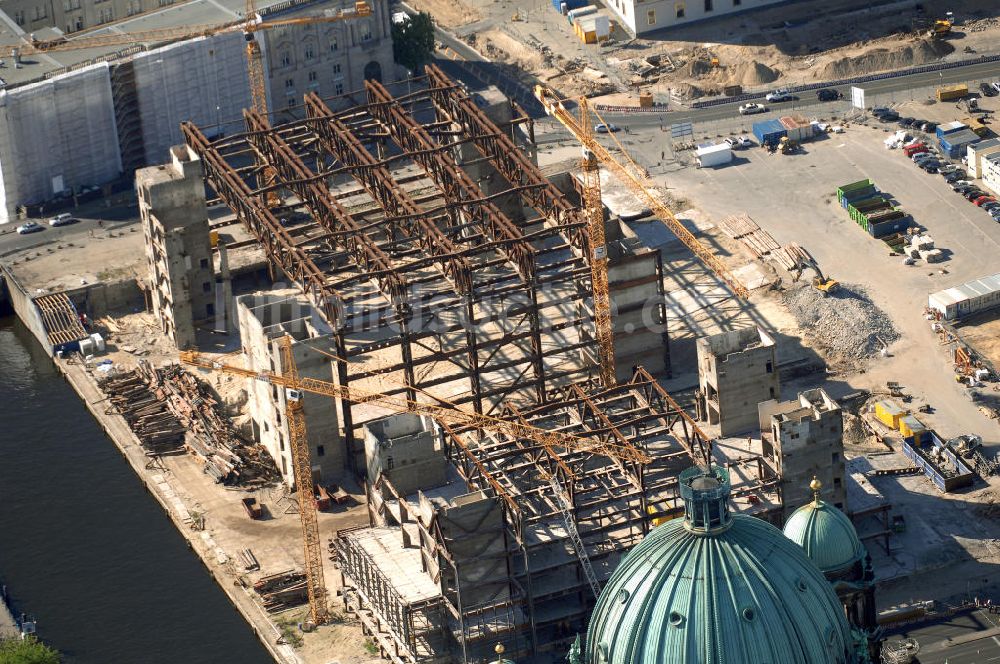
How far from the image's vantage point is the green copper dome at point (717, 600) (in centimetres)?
17975

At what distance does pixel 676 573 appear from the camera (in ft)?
596

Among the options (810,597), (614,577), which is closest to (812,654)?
(810,597)

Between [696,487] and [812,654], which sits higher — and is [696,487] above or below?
above

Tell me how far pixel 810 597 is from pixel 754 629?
5549 mm

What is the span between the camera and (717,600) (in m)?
180

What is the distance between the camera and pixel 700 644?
180m

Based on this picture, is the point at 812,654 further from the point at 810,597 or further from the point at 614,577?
the point at 614,577

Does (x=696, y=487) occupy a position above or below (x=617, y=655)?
above

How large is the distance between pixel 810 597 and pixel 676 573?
9.94 metres

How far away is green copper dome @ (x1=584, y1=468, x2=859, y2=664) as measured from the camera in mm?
179750

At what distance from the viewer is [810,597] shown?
18262cm

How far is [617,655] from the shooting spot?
182750 mm

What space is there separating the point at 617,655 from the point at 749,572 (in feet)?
37.1

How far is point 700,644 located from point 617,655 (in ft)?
21.4
